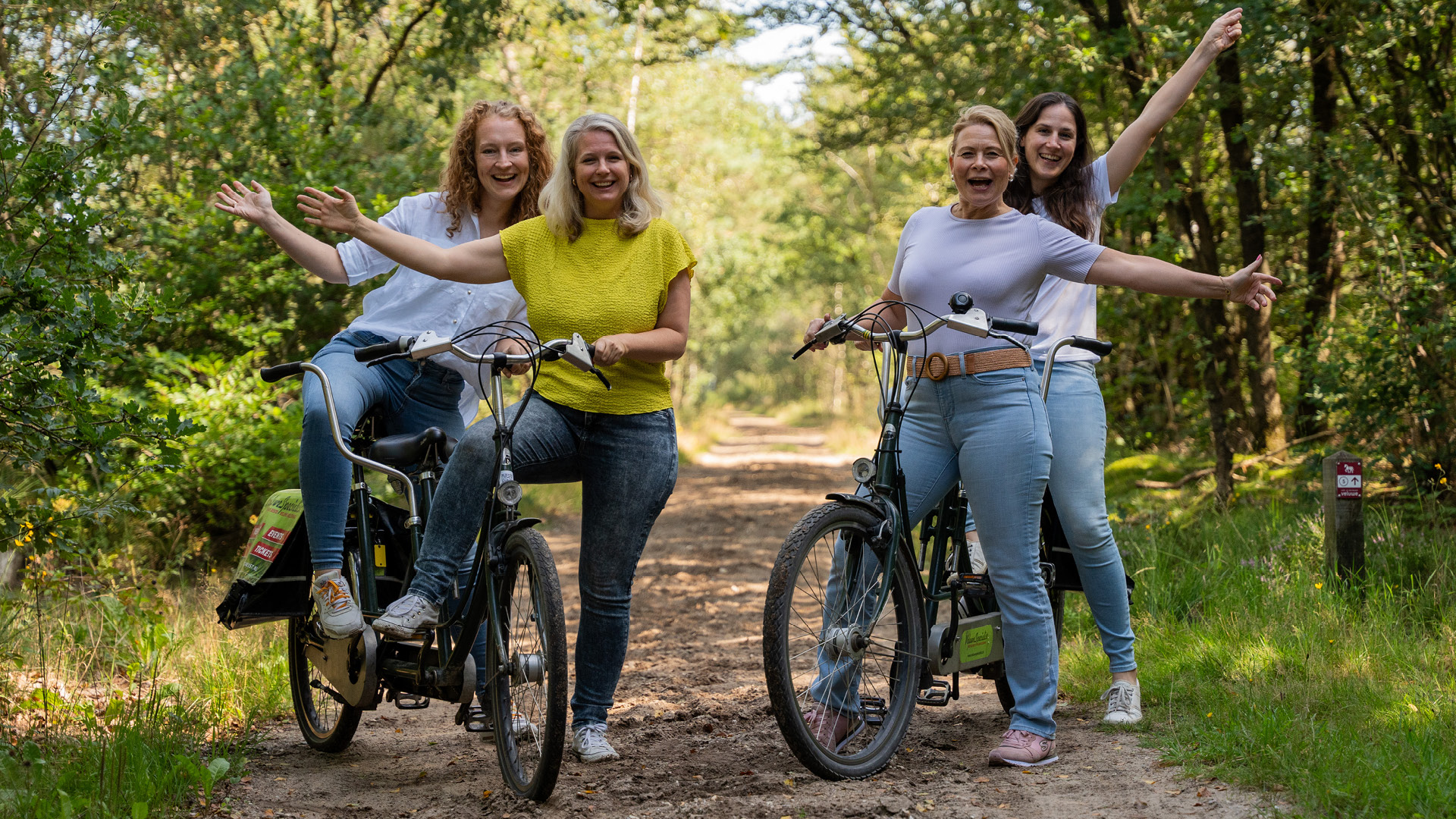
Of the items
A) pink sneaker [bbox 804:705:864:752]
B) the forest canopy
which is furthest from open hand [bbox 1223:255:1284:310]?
the forest canopy

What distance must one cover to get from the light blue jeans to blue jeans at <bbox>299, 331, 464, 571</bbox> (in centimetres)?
206

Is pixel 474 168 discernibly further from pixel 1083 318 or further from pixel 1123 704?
pixel 1123 704

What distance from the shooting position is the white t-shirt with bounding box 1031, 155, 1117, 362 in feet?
14.5

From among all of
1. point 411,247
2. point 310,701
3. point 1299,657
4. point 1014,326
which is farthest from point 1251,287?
point 310,701

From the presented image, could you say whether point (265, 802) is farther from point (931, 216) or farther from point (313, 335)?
point (313, 335)

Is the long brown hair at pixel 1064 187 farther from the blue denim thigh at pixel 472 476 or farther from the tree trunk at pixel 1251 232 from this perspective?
the tree trunk at pixel 1251 232

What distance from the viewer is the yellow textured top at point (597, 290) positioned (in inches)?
147

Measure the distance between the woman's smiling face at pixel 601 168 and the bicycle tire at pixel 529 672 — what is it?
1093 mm

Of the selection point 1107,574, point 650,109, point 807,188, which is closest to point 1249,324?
point 1107,574

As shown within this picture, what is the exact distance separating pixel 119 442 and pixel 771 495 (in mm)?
10156

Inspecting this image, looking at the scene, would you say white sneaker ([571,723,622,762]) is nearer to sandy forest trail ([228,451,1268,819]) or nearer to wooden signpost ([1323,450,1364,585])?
sandy forest trail ([228,451,1268,819])

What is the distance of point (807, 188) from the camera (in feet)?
109

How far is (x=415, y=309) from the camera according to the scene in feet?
14.0

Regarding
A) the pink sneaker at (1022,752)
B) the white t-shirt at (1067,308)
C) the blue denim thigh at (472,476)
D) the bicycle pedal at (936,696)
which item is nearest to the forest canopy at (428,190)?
the blue denim thigh at (472,476)
